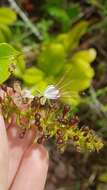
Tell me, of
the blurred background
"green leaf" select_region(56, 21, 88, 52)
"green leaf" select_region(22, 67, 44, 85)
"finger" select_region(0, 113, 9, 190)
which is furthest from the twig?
"finger" select_region(0, 113, 9, 190)

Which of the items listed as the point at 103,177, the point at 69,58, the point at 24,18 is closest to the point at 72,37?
the point at 69,58

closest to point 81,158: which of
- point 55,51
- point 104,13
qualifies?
point 55,51

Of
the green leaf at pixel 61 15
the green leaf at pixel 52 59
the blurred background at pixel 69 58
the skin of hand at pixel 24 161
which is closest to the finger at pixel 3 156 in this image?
the skin of hand at pixel 24 161

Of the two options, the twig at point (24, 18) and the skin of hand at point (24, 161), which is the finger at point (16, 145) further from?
the twig at point (24, 18)

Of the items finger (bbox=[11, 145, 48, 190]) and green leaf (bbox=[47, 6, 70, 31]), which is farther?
green leaf (bbox=[47, 6, 70, 31])

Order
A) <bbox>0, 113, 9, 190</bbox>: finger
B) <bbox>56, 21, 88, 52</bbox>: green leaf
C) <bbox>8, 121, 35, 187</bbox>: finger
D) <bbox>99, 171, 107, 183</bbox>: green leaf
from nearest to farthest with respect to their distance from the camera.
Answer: <bbox>0, 113, 9, 190</bbox>: finger → <bbox>8, 121, 35, 187</bbox>: finger → <bbox>99, 171, 107, 183</bbox>: green leaf → <bbox>56, 21, 88, 52</bbox>: green leaf

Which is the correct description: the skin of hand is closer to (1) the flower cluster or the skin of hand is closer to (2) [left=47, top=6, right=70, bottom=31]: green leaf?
(1) the flower cluster

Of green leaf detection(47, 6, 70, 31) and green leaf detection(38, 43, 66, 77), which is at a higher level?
green leaf detection(47, 6, 70, 31)

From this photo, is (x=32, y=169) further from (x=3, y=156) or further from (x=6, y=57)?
(x=6, y=57)

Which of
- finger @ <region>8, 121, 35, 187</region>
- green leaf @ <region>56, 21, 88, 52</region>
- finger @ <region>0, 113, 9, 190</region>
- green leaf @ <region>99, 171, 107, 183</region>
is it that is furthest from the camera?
green leaf @ <region>56, 21, 88, 52</region>
